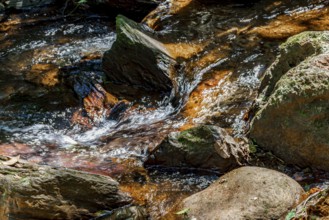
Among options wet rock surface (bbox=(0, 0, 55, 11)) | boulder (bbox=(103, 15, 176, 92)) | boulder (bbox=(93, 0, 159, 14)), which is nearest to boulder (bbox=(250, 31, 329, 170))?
boulder (bbox=(103, 15, 176, 92))

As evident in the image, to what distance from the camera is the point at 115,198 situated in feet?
15.6

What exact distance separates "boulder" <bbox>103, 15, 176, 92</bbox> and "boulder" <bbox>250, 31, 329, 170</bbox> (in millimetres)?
2190

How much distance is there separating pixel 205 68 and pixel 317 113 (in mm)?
2771

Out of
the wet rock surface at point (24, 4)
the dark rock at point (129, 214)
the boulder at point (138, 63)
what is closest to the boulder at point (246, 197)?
the dark rock at point (129, 214)

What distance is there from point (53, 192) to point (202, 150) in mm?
1710

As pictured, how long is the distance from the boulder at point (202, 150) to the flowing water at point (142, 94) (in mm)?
118

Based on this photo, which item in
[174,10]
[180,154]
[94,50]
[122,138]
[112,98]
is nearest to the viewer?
[180,154]

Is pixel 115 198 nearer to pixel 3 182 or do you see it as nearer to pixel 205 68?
pixel 3 182

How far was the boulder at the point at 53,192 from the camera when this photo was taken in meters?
4.20

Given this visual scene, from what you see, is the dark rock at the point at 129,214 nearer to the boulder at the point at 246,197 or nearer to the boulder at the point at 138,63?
the boulder at the point at 246,197

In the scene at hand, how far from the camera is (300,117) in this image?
16.5 ft

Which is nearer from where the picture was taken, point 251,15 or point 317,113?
point 317,113

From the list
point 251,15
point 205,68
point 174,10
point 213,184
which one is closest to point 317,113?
point 213,184

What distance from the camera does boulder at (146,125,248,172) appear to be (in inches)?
201
